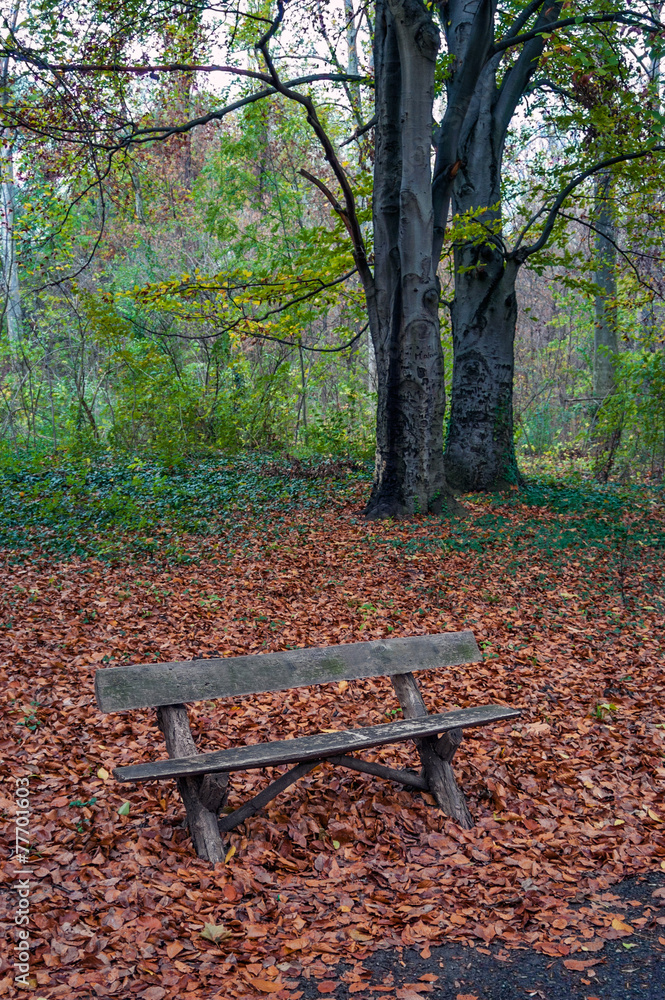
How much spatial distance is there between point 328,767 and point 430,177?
23.4 feet

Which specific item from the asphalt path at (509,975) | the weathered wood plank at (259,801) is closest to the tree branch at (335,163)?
the weathered wood plank at (259,801)

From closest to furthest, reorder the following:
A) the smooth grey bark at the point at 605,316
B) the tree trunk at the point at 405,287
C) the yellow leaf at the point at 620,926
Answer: the yellow leaf at the point at 620,926 → the tree trunk at the point at 405,287 → the smooth grey bark at the point at 605,316

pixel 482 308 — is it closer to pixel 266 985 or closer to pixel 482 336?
pixel 482 336

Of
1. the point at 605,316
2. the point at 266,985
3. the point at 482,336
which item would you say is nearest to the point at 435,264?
the point at 482,336

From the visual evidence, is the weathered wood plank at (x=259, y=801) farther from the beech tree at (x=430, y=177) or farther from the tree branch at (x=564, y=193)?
the tree branch at (x=564, y=193)

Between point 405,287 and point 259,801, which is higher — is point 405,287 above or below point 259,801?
above

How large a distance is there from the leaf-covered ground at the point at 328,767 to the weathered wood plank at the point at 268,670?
2.14ft

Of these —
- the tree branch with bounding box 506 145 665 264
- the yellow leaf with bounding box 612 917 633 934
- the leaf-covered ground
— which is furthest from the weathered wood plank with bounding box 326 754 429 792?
the tree branch with bounding box 506 145 665 264

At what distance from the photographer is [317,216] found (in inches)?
837

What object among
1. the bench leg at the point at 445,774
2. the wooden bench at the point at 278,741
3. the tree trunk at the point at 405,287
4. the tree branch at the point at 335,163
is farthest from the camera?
the tree trunk at the point at 405,287

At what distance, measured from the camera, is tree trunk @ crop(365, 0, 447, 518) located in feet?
28.1

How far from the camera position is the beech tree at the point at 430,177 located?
8.31 meters

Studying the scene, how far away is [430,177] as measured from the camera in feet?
28.8

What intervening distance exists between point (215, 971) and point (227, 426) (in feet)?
37.7
